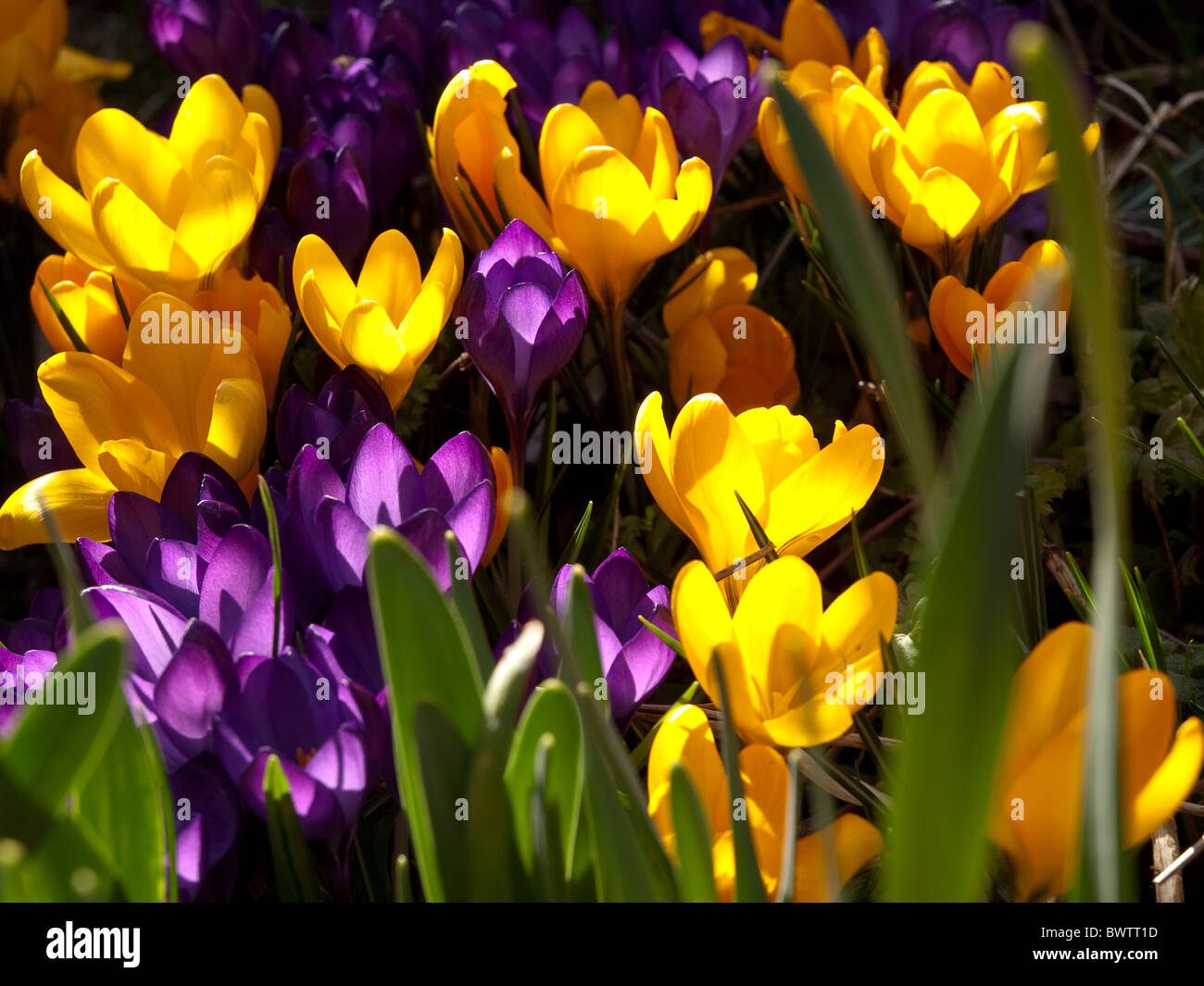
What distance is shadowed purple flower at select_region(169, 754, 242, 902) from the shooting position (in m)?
0.50

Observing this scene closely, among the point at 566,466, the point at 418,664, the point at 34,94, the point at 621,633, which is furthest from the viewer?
the point at 34,94

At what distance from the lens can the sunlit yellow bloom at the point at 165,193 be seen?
74cm

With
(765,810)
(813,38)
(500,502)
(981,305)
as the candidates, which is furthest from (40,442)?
(813,38)

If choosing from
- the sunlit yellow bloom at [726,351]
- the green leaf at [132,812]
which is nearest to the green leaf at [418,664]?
the green leaf at [132,812]

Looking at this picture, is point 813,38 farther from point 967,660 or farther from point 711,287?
point 967,660

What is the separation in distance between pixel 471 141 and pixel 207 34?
0.46 metres

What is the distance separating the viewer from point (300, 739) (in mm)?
514

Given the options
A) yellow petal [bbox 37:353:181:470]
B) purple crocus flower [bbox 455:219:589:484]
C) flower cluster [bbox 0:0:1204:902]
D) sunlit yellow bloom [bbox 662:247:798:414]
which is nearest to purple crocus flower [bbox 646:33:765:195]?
flower cluster [bbox 0:0:1204:902]

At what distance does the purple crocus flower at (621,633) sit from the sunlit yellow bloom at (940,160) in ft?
1.15

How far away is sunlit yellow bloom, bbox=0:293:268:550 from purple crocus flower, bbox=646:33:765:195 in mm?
430

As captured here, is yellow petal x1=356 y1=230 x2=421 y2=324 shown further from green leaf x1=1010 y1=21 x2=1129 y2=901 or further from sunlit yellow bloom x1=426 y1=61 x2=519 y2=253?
green leaf x1=1010 y1=21 x2=1129 y2=901

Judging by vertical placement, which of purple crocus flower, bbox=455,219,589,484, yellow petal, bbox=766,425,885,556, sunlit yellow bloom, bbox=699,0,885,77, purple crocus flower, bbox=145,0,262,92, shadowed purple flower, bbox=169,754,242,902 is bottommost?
shadowed purple flower, bbox=169,754,242,902

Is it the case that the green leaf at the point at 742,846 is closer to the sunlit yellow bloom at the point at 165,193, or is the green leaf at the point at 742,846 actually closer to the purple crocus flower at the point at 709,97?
the sunlit yellow bloom at the point at 165,193
